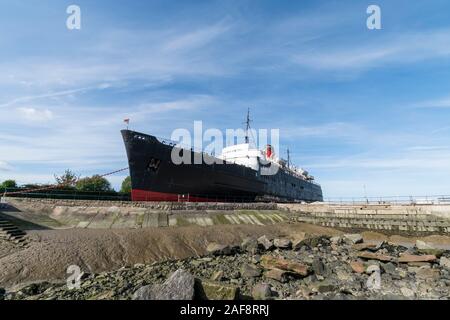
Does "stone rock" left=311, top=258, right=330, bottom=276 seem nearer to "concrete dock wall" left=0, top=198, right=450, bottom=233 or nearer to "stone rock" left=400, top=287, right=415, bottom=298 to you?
"stone rock" left=400, top=287, right=415, bottom=298

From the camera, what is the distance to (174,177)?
2841 centimetres

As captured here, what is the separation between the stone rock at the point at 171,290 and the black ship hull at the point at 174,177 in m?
20.6

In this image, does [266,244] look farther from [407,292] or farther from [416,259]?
[407,292]

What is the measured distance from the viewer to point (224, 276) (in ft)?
37.3

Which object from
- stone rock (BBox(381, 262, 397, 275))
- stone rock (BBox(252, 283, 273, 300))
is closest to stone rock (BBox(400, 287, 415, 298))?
stone rock (BBox(381, 262, 397, 275))

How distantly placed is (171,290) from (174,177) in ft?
70.5

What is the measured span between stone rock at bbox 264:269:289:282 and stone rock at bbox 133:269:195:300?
461 cm

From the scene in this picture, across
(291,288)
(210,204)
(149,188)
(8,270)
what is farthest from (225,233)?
(8,270)

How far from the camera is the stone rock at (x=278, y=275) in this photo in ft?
35.9

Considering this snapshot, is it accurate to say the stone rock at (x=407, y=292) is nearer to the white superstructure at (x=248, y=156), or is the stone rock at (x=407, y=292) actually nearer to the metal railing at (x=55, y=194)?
the metal railing at (x=55, y=194)

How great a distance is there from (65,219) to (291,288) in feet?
62.4

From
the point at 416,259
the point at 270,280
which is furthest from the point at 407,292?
the point at 416,259

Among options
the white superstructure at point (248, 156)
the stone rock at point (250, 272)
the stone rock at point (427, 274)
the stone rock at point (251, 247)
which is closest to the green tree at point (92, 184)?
the white superstructure at point (248, 156)
